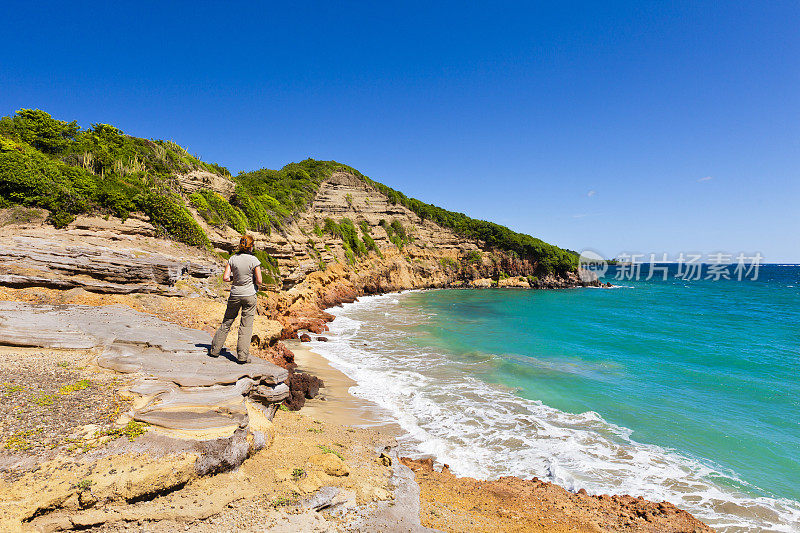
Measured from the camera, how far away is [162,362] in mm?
6348

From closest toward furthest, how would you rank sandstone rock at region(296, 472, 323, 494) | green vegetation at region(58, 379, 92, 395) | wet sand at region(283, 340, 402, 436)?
sandstone rock at region(296, 472, 323, 494), green vegetation at region(58, 379, 92, 395), wet sand at region(283, 340, 402, 436)

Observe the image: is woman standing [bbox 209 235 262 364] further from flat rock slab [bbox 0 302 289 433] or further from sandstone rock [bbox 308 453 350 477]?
sandstone rock [bbox 308 453 350 477]

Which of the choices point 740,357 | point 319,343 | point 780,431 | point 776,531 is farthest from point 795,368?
point 319,343

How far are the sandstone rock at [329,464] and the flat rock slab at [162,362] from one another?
3.82ft

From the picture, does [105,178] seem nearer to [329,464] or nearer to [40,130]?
[40,130]

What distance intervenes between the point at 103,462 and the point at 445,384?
11021 millimetres

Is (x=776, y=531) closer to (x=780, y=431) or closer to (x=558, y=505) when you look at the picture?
(x=558, y=505)

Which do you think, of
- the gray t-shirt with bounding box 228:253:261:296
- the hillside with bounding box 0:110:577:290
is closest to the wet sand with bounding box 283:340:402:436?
the gray t-shirt with bounding box 228:253:261:296

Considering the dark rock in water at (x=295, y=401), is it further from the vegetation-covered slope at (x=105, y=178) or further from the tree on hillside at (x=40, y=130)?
the tree on hillside at (x=40, y=130)

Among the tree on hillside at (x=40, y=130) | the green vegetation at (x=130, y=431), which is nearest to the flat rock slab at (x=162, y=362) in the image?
the green vegetation at (x=130, y=431)

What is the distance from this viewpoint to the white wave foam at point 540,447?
732cm

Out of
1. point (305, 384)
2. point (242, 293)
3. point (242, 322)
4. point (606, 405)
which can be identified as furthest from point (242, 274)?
point (606, 405)

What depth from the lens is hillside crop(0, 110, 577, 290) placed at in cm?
1351

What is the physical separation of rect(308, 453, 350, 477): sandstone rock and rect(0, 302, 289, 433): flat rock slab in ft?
3.82
